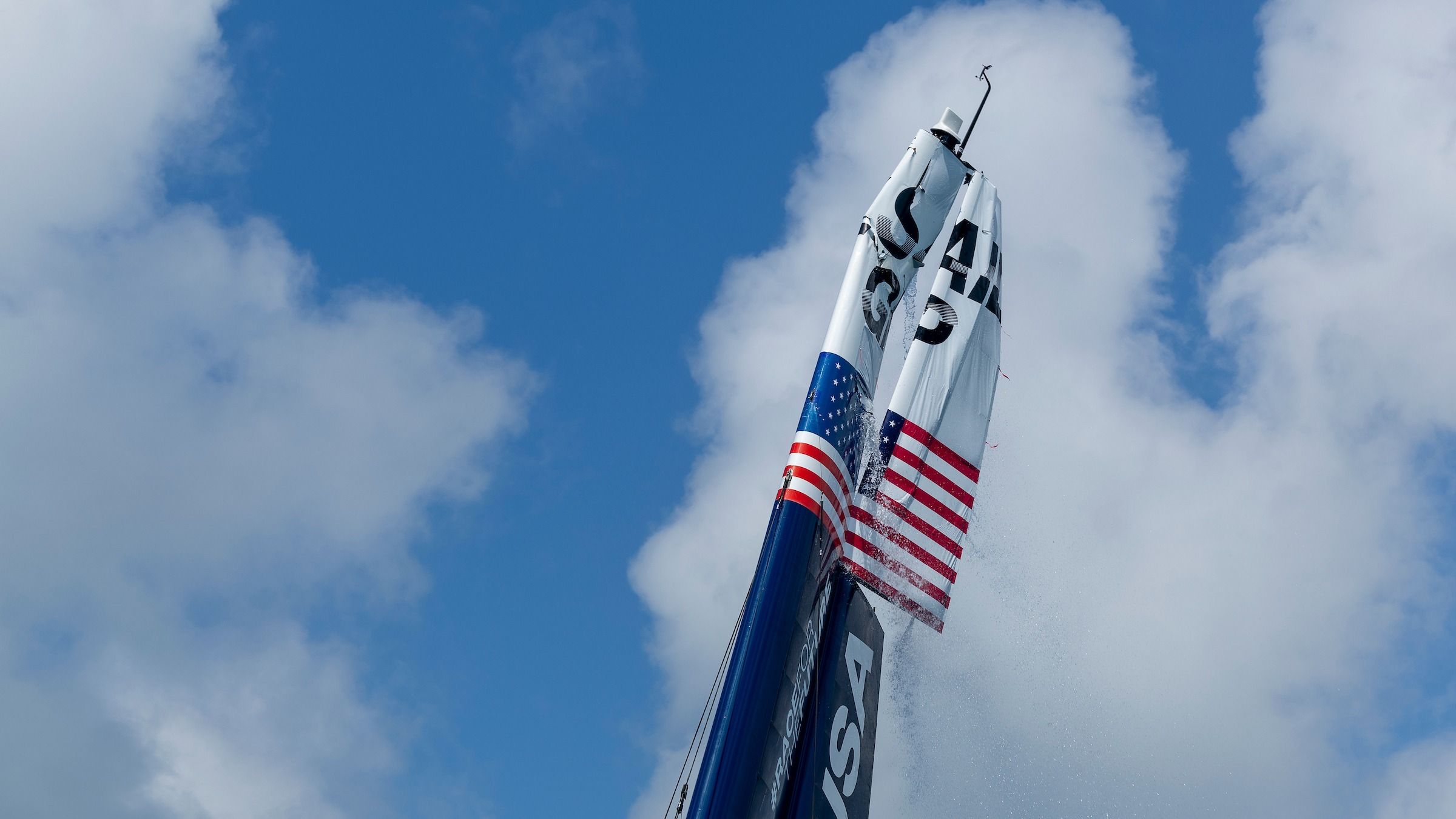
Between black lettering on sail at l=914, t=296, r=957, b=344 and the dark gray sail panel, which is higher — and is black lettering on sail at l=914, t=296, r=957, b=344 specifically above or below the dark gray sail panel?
above

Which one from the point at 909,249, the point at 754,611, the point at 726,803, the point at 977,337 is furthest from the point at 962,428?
the point at 726,803

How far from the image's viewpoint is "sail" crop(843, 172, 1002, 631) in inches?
585

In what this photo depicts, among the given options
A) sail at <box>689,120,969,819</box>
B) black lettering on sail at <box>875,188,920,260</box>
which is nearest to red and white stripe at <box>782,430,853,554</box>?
sail at <box>689,120,969,819</box>

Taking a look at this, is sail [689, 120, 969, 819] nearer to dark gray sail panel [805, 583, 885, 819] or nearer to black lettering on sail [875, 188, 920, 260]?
black lettering on sail [875, 188, 920, 260]

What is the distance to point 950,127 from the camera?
17.0 m

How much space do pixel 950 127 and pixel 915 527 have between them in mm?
5839

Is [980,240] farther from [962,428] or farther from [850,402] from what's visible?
[850,402]

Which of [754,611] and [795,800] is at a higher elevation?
[754,611]

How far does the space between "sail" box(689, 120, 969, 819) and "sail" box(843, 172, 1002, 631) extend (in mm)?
814

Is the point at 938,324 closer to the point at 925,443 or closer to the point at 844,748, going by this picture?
the point at 925,443

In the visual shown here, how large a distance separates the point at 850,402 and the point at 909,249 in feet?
9.22

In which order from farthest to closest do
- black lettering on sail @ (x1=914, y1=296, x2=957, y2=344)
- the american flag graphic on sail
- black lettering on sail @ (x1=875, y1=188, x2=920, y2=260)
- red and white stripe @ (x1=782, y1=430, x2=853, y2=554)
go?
black lettering on sail @ (x1=914, y1=296, x2=957, y2=344), black lettering on sail @ (x1=875, y1=188, x2=920, y2=260), the american flag graphic on sail, red and white stripe @ (x1=782, y1=430, x2=853, y2=554)

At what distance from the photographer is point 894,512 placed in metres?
15.0

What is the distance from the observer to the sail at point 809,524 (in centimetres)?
1177
